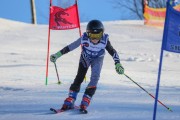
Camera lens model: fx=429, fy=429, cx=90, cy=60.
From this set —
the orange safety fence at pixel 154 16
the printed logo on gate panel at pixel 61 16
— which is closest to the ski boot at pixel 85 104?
the printed logo on gate panel at pixel 61 16

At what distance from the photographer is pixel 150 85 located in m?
8.40

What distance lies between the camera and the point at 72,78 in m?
8.95

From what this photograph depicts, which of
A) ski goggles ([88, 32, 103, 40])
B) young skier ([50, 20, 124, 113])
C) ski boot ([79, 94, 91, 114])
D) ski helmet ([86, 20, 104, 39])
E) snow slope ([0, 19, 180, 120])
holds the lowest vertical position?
snow slope ([0, 19, 180, 120])

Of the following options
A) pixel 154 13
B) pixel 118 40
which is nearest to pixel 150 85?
pixel 118 40

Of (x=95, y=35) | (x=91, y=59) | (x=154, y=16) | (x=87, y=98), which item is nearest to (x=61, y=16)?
(x=91, y=59)

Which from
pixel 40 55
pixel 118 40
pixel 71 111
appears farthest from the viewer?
pixel 118 40

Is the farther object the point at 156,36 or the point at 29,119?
the point at 156,36

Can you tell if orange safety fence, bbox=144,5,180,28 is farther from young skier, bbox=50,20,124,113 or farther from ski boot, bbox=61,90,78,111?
ski boot, bbox=61,90,78,111

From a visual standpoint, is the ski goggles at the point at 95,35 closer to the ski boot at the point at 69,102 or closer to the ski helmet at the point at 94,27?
the ski helmet at the point at 94,27

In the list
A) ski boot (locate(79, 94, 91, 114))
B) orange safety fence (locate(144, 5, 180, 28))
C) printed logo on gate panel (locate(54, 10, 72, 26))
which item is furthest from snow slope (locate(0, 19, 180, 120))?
orange safety fence (locate(144, 5, 180, 28))

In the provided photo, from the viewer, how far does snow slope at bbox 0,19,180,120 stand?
222 inches

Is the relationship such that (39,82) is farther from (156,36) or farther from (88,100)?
(156,36)

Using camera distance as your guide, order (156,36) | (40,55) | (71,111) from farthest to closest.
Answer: (156,36) → (40,55) → (71,111)

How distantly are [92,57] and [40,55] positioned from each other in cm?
816
